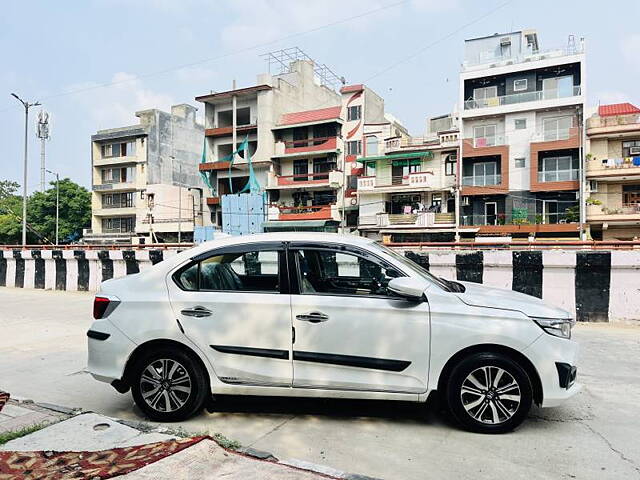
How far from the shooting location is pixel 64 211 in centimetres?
5206

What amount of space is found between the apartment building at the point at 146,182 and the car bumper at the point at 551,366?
4178 centimetres

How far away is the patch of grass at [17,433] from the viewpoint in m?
3.28

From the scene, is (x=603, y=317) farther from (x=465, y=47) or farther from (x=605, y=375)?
(x=465, y=47)

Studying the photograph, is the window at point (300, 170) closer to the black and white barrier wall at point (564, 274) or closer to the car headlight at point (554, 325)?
the black and white barrier wall at point (564, 274)

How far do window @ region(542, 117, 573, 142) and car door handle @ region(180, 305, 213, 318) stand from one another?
3313 cm

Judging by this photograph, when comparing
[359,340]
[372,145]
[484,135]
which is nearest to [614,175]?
[484,135]

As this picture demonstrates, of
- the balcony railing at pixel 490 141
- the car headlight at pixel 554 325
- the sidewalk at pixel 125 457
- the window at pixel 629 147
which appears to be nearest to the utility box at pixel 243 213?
the balcony railing at pixel 490 141

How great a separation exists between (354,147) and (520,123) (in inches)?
477

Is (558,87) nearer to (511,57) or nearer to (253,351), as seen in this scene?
(511,57)

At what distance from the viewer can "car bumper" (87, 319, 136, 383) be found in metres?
4.03

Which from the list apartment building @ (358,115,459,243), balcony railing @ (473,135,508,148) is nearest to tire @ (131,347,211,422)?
apartment building @ (358,115,459,243)

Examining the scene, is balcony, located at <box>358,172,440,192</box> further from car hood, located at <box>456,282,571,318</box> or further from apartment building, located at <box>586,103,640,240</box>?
car hood, located at <box>456,282,571,318</box>

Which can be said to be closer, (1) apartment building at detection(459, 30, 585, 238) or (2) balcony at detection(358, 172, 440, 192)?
(1) apartment building at detection(459, 30, 585, 238)

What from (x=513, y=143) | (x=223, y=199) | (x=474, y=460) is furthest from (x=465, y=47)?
(x=474, y=460)
